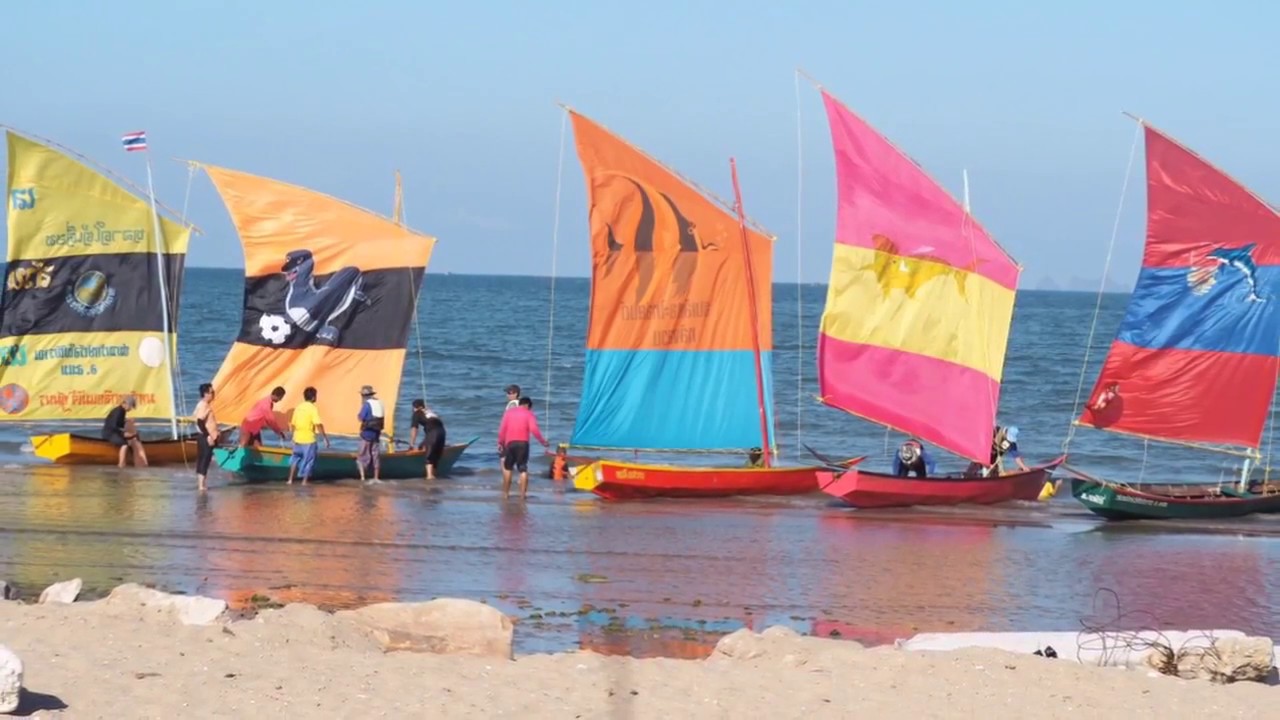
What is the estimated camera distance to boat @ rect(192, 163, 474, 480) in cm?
2758

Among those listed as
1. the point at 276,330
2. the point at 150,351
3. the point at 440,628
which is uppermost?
the point at 276,330

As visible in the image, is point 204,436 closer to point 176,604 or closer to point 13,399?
point 13,399

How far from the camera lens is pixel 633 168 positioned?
26.0m

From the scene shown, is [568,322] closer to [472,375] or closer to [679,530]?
[472,375]

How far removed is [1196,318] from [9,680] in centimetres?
1967

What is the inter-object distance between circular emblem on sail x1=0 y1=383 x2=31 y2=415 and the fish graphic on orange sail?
1384 cm

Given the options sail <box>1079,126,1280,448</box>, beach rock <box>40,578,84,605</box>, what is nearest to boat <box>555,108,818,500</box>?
sail <box>1079,126,1280,448</box>

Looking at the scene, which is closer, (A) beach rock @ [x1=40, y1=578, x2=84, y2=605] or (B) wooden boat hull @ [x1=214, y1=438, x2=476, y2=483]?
(A) beach rock @ [x1=40, y1=578, x2=84, y2=605]

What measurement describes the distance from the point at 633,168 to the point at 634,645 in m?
12.6

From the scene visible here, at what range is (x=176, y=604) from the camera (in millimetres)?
13016

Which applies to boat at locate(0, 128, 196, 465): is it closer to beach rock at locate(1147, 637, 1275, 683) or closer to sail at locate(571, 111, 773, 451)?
sail at locate(571, 111, 773, 451)

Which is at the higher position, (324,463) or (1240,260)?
(1240,260)

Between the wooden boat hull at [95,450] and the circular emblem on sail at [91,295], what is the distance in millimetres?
2208

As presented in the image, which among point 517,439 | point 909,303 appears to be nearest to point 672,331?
point 517,439
